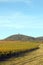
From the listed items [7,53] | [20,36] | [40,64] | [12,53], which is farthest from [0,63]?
[20,36]

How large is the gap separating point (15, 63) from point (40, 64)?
9.31 feet

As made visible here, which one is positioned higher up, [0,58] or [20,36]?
[20,36]

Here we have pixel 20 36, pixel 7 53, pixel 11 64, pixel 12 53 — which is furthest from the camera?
pixel 20 36

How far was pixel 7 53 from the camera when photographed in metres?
A: 34.8

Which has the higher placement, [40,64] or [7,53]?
[7,53]

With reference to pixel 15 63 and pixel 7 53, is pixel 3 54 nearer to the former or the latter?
pixel 7 53

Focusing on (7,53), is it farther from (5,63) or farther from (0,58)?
(5,63)

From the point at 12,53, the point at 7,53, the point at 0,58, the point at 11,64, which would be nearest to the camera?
the point at 11,64

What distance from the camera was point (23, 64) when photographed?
2797 cm

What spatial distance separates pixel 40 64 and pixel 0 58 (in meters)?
5.97

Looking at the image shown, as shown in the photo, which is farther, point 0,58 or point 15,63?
point 0,58

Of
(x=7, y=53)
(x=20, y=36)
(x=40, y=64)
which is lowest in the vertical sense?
(x=40, y=64)

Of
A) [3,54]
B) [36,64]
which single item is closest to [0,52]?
[3,54]

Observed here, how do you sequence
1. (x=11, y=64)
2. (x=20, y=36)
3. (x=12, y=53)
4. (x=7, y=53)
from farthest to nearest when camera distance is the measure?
(x=20, y=36) < (x=12, y=53) < (x=7, y=53) < (x=11, y=64)
